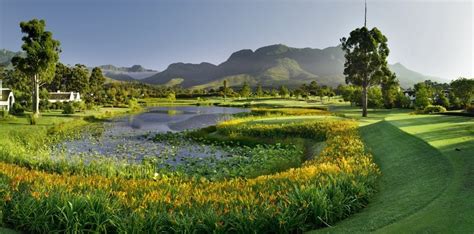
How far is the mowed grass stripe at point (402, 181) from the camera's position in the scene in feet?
27.4

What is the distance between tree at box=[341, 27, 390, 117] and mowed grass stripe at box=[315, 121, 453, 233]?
2480 cm

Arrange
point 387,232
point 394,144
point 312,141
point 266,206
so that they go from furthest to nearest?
point 312,141 < point 394,144 < point 266,206 < point 387,232

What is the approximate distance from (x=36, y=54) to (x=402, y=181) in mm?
45417

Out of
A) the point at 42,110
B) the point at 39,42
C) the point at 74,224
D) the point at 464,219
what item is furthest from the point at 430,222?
the point at 42,110

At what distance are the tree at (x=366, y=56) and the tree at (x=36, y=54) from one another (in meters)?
35.9

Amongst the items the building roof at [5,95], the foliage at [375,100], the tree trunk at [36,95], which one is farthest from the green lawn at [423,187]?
the building roof at [5,95]

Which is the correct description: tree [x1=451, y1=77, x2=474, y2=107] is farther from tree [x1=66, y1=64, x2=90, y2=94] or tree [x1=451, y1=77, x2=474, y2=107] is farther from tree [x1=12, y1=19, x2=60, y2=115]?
tree [x1=66, y1=64, x2=90, y2=94]

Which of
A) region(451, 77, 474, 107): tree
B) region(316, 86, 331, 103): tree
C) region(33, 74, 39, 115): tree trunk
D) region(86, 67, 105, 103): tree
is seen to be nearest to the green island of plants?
region(33, 74, 39, 115): tree trunk

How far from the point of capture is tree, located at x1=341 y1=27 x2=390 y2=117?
41.1m

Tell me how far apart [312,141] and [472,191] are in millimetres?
15935

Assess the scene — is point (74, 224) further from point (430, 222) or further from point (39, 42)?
point (39, 42)

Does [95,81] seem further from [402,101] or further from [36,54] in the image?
[402,101]

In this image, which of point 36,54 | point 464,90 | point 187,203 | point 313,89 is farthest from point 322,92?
point 187,203

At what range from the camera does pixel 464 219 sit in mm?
7441
